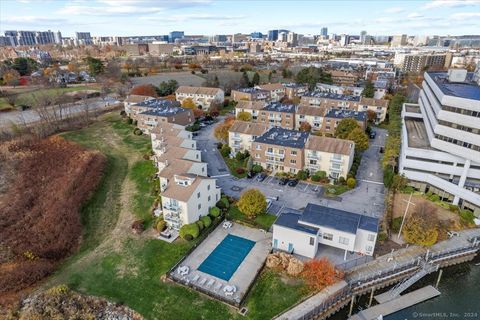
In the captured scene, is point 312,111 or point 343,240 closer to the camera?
point 343,240

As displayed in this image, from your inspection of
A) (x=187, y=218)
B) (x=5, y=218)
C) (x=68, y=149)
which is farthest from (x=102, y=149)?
(x=187, y=218)

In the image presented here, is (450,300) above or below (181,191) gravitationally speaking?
below

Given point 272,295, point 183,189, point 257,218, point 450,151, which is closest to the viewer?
point 272,295

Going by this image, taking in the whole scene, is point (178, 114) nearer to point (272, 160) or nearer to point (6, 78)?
point (272, 160)

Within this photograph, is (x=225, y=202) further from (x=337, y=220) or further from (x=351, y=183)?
(x=351, y=183)

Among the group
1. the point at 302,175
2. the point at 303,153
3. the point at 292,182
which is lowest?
the point at 292,182

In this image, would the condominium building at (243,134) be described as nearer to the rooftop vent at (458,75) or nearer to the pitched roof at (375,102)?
the pitched roof at (375,102)

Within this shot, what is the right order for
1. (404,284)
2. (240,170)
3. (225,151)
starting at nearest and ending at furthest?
(404,284) → (240,170) → (225,151)

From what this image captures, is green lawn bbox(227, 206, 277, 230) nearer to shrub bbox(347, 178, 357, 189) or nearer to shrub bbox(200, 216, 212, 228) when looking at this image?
shrub bbox(200, 216, 212, 228)

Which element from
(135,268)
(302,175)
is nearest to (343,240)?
(302,175)
